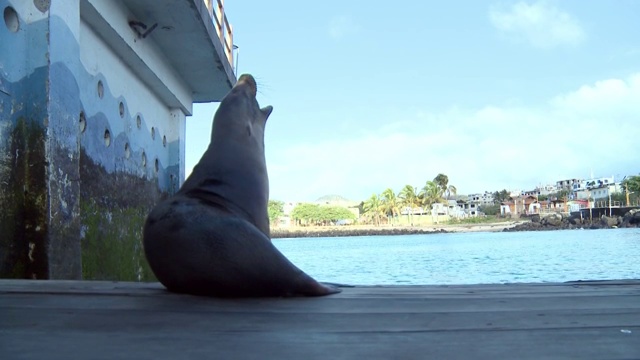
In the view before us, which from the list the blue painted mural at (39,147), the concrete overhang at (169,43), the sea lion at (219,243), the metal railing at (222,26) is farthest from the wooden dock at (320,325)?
the metal railing at (222,26)

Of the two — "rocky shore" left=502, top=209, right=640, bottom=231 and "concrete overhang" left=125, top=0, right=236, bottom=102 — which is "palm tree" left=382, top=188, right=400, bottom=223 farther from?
"concrete overhang" left=125, top=0, right=236, bottom=102

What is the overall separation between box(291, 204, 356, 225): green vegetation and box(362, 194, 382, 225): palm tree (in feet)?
16.9

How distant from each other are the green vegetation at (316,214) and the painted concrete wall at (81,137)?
9507 centimetres

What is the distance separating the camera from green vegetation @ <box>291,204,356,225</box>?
343ft

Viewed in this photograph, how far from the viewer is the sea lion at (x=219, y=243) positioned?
292 centimetres

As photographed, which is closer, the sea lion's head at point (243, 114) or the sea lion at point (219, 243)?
the sea lion at point (219, 243)

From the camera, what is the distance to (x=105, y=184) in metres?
6.60

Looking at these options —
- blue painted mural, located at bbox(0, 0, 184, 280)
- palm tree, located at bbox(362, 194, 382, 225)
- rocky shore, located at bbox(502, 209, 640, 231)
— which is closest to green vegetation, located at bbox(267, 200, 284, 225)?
palm tree, located at bbox(362, 194, 382, 225)

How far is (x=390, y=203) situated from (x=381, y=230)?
31.0 ft

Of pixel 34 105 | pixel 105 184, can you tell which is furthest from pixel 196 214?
pixel 105 184

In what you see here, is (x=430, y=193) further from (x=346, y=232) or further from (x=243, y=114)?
(x=243, y=114)

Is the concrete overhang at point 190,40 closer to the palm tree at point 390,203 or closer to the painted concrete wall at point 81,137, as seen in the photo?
the painted concrete wall at point 81,137

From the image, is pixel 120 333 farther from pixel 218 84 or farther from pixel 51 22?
pixel 218 84

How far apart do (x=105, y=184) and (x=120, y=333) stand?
4.94 m
